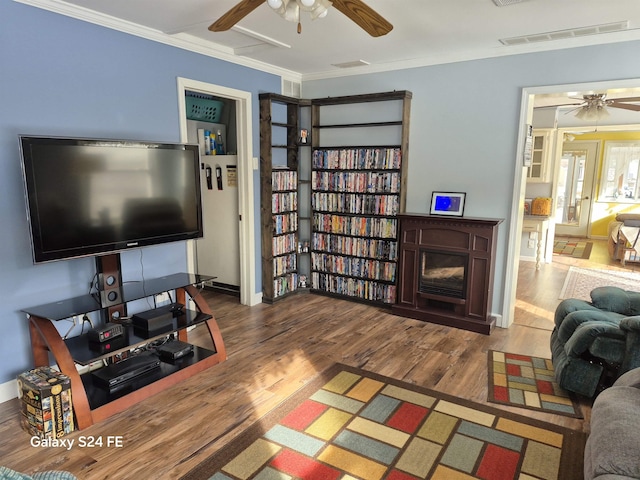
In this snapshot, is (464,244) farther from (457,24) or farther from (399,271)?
(457,24)

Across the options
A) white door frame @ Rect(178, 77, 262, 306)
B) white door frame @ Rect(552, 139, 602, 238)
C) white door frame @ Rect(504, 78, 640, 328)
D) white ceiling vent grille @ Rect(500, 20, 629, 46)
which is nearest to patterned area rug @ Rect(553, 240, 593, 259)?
white door frame @ Rect(552, 139, 602, 238)

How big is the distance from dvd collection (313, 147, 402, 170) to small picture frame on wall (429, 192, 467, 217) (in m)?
0.52

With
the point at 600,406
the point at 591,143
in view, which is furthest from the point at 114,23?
the point at 591,143

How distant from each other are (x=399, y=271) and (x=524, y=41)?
7.59 feet

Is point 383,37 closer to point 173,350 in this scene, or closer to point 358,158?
point 358,158

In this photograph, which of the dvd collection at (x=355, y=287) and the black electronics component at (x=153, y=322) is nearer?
the black electronics component at (x=153, y=322)

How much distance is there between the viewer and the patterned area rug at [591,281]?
5.23 metres

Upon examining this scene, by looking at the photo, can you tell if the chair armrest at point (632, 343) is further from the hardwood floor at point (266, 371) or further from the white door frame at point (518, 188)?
the white door frame at point (518, 188)

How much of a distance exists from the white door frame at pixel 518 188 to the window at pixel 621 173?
664cm

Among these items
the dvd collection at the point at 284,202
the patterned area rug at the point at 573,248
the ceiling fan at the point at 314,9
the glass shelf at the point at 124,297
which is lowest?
the patterned area rug at the point at 573,248

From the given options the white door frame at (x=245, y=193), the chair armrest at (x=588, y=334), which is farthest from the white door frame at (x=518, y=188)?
the white door frame at (x=245, y=193)

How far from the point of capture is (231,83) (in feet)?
13.4

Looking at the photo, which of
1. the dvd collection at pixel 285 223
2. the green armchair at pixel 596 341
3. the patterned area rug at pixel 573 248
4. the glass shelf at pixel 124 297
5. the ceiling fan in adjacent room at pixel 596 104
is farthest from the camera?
the patterned area rug at pixel 573 248

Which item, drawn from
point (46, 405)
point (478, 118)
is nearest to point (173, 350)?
point (46, 405)
